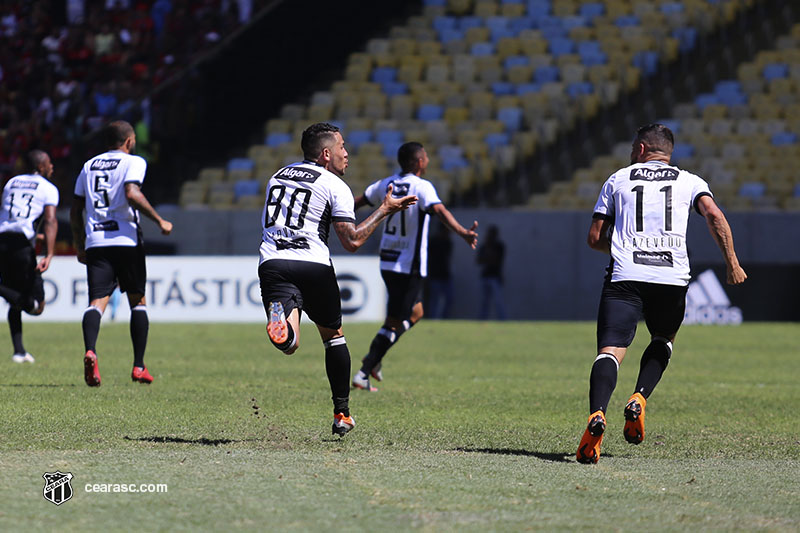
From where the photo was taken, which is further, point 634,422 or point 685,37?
point 685,37

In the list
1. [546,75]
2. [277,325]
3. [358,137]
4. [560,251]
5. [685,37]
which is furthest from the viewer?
[685,37]

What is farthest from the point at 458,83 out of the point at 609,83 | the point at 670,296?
the point at 670,296

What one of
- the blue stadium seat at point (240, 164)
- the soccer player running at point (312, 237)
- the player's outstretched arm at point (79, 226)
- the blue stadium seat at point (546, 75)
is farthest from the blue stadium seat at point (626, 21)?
the soccer player running at point (312, 237)

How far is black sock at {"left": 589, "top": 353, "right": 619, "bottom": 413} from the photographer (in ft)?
22.6

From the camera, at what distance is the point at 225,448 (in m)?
7.11

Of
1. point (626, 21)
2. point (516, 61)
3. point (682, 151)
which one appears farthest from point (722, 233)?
point (626, 21)

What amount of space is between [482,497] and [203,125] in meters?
21.3

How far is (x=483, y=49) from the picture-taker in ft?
95.6

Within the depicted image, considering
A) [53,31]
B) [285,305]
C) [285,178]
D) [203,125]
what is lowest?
[285,305]

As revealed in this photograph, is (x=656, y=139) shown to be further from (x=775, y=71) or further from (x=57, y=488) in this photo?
(x=775, y=71)

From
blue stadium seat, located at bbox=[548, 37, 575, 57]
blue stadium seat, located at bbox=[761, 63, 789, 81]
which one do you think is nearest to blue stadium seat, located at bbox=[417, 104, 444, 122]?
blue stadium seat, located at bbox=[548, 37, 575, 57]

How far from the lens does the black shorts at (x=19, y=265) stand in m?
12.8

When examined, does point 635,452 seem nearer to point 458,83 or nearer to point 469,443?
point 469,443

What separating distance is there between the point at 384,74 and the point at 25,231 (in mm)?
17322
